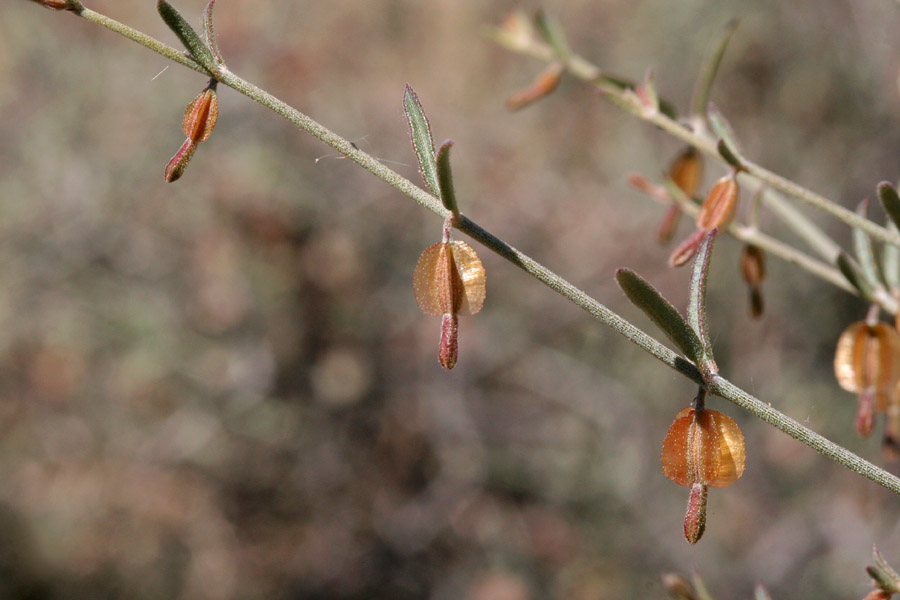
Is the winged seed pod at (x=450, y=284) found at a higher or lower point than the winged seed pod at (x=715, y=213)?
lower

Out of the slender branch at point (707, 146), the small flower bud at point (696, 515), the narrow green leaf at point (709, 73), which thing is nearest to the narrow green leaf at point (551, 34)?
the slender branch at point (707, 146)

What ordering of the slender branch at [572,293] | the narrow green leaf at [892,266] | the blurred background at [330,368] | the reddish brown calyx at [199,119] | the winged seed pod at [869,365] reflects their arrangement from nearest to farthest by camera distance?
1. the slender branch at [572,293]
2. the reddish brown calyx at [199,119]
3. the winged seed pod at [869,365]
4. the narrow green leaf at [892,266]
5. the blurred background at [330,368]

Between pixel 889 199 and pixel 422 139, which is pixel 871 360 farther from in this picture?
pixel 422 139

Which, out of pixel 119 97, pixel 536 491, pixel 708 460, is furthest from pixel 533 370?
pixel 708 460

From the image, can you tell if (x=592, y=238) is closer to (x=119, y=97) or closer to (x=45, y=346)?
(x=119, y=97)

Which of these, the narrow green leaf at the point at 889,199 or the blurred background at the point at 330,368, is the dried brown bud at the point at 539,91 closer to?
the narrow green leaf at the point at 889,199

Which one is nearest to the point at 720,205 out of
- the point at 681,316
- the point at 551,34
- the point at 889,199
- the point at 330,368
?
the point at 889,199
